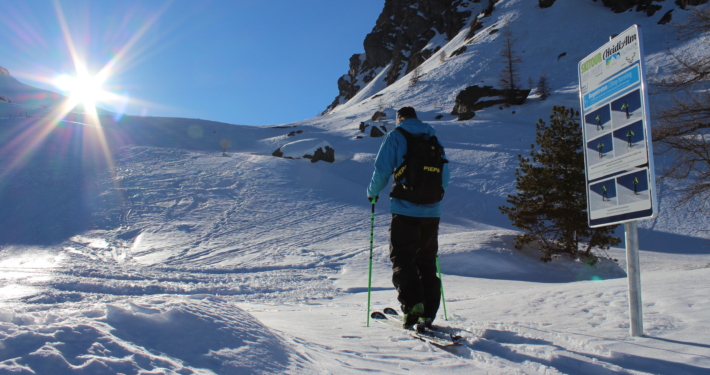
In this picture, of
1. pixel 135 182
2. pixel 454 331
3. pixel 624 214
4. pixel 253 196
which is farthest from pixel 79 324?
pixel 135 182

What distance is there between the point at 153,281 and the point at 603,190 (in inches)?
263

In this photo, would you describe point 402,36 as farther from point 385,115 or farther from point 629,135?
point 629,135

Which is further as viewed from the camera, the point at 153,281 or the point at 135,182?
the point at 135,182

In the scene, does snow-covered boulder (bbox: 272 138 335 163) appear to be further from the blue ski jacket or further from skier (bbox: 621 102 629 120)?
skier (bbox: 621 102 629 120)

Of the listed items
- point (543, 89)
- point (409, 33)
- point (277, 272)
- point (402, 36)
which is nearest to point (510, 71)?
point (543, 89)

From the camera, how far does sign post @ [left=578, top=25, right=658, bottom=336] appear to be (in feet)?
9.00

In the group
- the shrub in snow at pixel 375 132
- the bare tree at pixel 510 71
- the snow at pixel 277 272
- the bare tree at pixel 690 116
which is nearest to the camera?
the snow at pixel 277 272

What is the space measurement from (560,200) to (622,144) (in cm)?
784

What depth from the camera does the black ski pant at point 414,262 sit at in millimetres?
3410

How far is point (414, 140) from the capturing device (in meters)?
3.50

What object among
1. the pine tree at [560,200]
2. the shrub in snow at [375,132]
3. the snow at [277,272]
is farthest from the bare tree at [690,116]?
the shrub in snow at [375,132]

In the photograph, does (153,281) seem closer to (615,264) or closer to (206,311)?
(206,311)

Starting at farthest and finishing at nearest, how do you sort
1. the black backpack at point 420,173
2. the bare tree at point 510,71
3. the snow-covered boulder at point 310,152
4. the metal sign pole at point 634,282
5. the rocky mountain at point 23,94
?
1. the rocky mountain at point 23,94
2. the bare tree at point 510,71
3. the snow-covered boulder at point 310,152
4. the black backpack at point 420,173
5. the metal sign pole at point 634,282

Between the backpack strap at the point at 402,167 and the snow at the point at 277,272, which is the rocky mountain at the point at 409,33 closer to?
the snow at the point at 277,272
